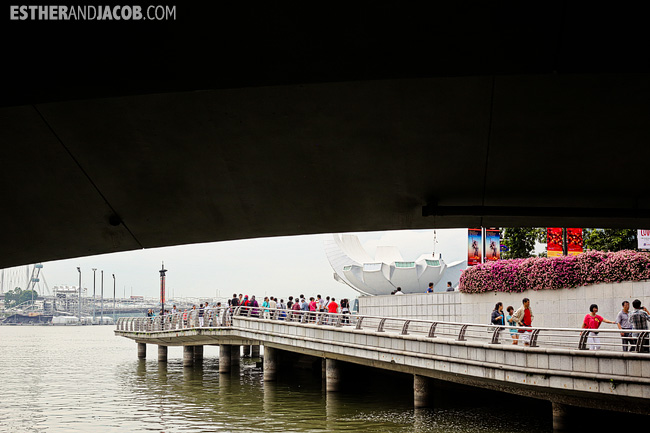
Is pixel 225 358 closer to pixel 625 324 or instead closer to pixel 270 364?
pixel 270 364

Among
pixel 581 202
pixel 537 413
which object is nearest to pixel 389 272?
pixel 537 413

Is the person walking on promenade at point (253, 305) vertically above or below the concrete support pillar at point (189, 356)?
above

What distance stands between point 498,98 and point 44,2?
137 inches

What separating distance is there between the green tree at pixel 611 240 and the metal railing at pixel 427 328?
795cm

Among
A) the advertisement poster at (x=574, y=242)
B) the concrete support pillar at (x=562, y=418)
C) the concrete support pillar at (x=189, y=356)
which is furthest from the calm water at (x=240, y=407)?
the advertisement poster at (x=574, y=242)

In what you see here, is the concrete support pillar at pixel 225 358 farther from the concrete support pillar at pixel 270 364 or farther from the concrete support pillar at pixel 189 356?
the concrete support pillar at pixel 189 356

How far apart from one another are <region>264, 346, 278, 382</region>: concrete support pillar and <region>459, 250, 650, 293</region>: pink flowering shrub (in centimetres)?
1012

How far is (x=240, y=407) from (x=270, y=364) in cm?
822

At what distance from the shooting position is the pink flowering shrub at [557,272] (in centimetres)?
2250

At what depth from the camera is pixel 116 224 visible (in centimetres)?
780

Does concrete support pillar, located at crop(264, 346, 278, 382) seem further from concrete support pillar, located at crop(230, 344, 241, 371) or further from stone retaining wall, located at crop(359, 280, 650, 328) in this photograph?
stone retaining wall, located at crop(359, 280, 650, 328)

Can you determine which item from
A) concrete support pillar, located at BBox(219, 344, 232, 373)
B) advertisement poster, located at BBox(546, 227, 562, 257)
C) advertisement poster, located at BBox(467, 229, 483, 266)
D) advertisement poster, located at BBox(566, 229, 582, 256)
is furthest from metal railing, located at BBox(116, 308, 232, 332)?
advertisement poster, located at BBox(566, 229, 582, 256)

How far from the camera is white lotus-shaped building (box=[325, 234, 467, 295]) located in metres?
77.1

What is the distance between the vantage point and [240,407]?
86.1 feet
